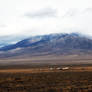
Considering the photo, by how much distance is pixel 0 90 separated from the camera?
89.2 feet

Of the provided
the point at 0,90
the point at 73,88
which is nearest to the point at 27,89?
the point at 0,90

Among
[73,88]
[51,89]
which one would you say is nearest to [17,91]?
[51,89]

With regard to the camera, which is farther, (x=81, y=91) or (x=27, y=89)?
(x=27, y=89)

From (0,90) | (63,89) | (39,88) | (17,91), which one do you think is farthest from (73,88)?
(0,90)

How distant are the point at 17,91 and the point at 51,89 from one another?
400 cm

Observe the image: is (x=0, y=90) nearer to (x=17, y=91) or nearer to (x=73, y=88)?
(x=17, y=91)

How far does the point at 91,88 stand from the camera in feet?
87.1

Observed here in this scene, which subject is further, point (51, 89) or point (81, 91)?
point (51, 89)

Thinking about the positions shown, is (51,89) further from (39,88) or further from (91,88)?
(91,88)

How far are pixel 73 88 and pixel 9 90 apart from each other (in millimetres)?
7624

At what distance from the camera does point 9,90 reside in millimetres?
Answer: 27047

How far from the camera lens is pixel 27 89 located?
27.5 meters

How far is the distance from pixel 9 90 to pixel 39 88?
11.9ft

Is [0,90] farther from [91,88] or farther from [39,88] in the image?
[91,88]
